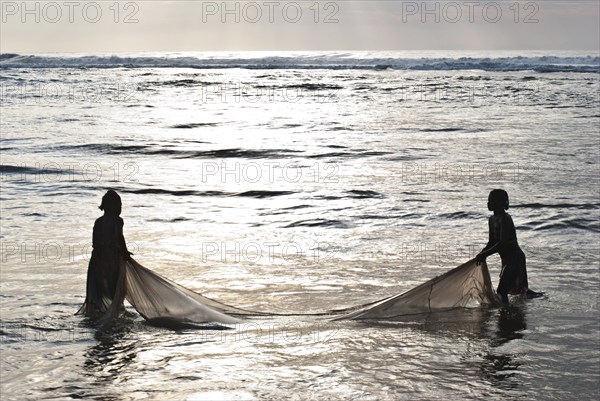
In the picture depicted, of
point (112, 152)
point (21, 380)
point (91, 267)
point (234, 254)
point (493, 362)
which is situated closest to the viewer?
point (21, 380)

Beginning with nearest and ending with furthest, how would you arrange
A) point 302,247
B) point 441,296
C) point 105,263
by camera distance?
point 105,263 → point 441,296 → point 302,247

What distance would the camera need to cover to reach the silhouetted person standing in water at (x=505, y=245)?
862 cm

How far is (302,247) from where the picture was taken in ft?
39.0

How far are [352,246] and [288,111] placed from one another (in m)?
26.8

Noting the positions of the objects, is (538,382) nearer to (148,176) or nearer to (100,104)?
(148,176)

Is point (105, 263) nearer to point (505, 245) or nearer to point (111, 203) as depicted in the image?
point (111, 203)

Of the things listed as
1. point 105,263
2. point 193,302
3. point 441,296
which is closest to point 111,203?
point 105,263

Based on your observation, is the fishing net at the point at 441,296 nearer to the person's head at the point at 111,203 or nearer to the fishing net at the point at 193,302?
the fishing net at the point at 193,302

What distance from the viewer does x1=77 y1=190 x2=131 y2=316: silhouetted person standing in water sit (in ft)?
26.7

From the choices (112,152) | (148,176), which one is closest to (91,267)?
(148,176)

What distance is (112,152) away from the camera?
2347 cm

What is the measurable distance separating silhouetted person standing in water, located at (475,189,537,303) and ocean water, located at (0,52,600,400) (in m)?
0.30

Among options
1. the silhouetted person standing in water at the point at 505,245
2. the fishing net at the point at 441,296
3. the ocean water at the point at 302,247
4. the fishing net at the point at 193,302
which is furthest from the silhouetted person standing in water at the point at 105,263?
the silhouetted person standing in water at the point at 505,245

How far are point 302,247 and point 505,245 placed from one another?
3.88 meters
